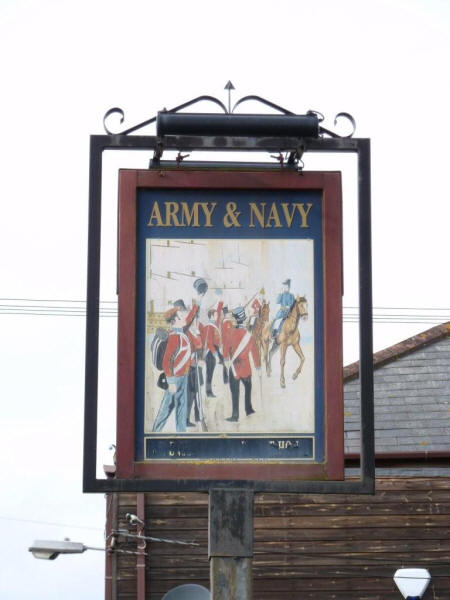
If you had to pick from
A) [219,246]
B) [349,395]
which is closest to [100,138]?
[219,246]

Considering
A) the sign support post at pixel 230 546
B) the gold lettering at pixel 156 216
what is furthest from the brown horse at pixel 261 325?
the sign support post at pixel 230 546

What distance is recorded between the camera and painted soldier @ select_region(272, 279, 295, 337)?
299 inches

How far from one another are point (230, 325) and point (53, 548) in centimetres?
1145

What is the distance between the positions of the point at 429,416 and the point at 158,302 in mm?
12333

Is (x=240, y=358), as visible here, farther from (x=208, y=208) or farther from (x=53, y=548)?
(x=53, y=548)

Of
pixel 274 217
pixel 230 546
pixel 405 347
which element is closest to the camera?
pixel 230 546

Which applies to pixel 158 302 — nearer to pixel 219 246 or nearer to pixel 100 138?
pixel 219 246

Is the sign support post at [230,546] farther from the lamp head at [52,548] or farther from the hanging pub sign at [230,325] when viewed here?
the lamp head at [52,548]

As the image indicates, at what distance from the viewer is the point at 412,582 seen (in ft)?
38.5

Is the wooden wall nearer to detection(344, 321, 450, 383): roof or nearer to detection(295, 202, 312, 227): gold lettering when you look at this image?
detection(344, 321, 450, 383): roof

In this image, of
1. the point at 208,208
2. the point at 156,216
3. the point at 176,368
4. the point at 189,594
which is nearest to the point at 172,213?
the point at 156,216

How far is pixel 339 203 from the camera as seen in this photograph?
7.68 meters

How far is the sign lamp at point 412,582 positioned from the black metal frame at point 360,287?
4.38 metres

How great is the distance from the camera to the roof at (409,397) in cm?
1894
